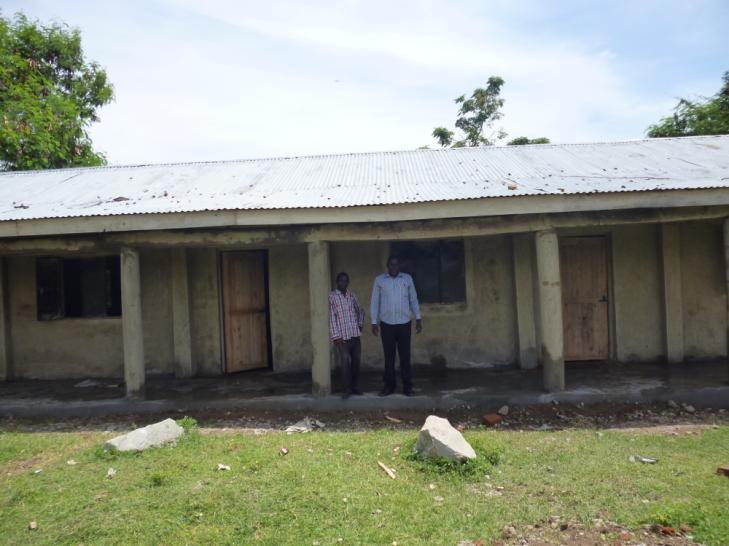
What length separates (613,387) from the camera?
20.8ft

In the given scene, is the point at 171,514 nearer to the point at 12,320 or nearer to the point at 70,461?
the point at 70,461

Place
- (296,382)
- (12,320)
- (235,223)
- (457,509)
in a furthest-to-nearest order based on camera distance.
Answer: (12,320) → (296,382) → (235,223) → (457,509)

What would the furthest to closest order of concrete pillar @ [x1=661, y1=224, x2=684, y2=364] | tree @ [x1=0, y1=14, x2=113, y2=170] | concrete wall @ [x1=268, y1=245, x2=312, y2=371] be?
1. tree @ [x1=0, y1=14, x2=113, y2=170]
2. concrete wall @ [x1=268, y1=245, x2=312, y2=371]
3. concrete pillar @ [x1=661, y1=224, x2=684, y2=364]

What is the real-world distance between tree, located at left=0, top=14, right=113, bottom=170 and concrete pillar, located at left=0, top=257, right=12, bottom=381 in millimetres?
6776

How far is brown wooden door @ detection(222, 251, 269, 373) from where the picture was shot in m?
8.17

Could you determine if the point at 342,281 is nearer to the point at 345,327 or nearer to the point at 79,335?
the point at 345,327

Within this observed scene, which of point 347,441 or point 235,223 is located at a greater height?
point 235,223

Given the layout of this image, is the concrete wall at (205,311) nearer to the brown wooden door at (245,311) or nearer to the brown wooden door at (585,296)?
the brown wooden door at (245,311)

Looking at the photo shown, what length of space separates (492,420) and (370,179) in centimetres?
373

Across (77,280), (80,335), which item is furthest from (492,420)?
(77,280)

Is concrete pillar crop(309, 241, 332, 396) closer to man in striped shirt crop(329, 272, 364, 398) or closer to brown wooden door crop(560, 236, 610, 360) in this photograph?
man in striped shirt crop(329, 272, 364, 398)

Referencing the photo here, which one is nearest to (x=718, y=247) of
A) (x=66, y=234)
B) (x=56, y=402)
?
(x=66, y=234)

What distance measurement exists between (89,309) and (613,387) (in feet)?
26.0

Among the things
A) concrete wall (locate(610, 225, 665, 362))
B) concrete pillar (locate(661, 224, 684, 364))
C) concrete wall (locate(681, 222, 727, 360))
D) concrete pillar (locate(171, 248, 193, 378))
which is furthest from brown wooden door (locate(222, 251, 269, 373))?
concrete wall (locate(681, 222, 727, 360))
